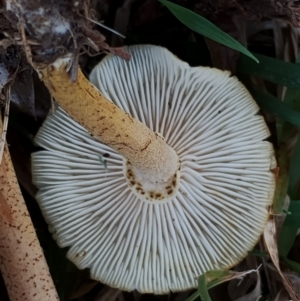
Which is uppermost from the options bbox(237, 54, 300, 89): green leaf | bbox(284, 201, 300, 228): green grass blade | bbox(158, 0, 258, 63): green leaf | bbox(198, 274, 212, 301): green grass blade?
bbox(158, 0, 258, 63): green leaf

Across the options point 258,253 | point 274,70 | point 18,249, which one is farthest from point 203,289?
point 274,70

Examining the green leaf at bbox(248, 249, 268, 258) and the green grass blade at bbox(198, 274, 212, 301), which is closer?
the green grass blade at bbox(198, 274, 212, 301)

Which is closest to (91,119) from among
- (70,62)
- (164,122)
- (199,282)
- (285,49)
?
(70,62)

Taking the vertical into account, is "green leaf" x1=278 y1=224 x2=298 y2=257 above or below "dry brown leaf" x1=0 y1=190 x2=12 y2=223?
below

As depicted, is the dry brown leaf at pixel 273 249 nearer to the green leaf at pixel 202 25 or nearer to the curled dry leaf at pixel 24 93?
the green leaf at pixel 202 25

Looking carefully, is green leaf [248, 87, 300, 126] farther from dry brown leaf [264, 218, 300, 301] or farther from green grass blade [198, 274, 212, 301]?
green grass blade [198, 274, 212, 301]

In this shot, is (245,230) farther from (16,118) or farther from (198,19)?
(16,118)

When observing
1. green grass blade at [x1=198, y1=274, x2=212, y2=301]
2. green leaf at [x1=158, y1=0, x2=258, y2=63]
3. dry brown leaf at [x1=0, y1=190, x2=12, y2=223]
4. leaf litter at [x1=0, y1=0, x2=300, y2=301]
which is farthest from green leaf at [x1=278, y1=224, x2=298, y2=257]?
dry brown leaf at [x1=0, y1=190, x2=12, y2=223]
